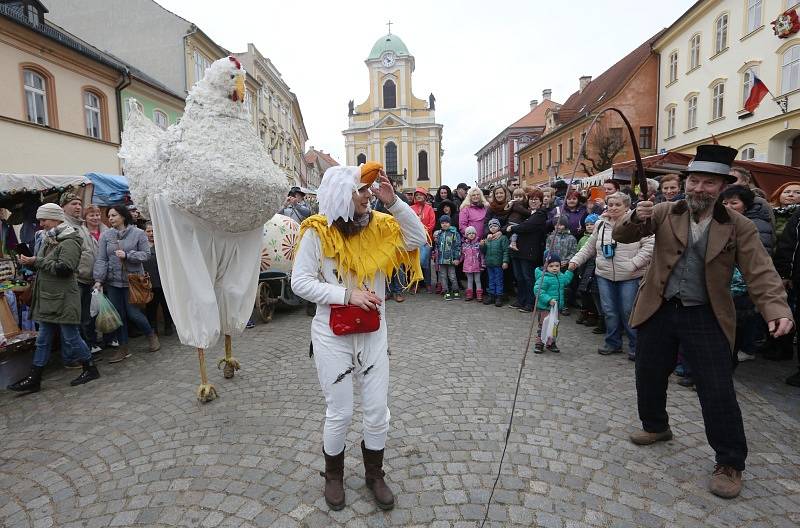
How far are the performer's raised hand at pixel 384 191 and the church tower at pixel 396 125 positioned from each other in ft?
210

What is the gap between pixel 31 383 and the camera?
459 centimetres

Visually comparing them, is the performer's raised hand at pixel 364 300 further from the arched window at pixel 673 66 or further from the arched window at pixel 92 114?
the arched window at pixel 673 66

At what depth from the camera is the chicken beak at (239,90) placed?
13.0ft

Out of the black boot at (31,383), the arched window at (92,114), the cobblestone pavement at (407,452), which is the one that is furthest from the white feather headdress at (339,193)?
the arched window at (92,114)

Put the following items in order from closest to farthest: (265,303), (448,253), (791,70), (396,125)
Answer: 1. (265,303)
2. (448,253)
3. (791,70)
4. (396,125)

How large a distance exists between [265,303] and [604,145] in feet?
63.3

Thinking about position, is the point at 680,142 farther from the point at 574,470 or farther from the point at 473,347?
the point at 574,470

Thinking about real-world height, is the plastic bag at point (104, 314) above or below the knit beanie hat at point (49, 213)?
below

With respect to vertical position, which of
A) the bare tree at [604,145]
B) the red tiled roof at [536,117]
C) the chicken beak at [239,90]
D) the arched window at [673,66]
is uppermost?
the red tiled roof at [536,117]

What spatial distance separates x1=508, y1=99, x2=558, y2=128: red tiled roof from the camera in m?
60.3

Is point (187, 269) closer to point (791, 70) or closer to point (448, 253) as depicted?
point (448, 253)

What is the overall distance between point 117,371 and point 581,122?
97.0ft

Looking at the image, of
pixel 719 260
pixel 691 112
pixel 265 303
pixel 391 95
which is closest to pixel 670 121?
pixel 691 112

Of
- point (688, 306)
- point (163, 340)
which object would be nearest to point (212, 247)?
point (163, 340)
